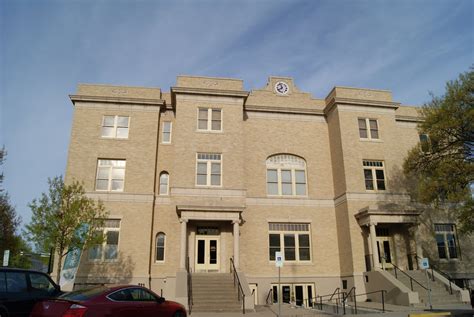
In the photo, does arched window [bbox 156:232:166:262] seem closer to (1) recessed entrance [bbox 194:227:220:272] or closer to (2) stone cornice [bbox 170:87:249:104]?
(1) recessed entrance [bbox 194:227:220:272]

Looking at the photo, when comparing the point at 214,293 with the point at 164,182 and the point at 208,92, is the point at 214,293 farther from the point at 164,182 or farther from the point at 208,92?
the point at 208,92

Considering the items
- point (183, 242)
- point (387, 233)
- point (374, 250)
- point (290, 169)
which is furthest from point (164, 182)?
point (387, 233)

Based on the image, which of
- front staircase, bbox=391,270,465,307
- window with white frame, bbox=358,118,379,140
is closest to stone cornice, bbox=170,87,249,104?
window with white frame, bbox=358,118,379,140

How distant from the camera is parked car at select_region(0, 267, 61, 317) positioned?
34.3ft

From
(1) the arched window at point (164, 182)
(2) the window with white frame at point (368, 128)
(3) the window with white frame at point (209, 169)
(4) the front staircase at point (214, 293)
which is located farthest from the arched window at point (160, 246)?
(2) the window with white frame at point (368, 128)

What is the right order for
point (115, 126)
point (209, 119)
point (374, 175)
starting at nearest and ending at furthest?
point (115, 126), point (209, 119), point (374, 175)

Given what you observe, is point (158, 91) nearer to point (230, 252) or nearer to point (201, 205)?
point (201, 205)

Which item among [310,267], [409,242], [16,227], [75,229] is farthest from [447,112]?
[16,227]

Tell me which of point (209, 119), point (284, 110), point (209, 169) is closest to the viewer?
point (209, 169)

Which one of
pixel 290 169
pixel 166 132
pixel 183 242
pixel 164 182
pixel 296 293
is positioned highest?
pixel 166 132

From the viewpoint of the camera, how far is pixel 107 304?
30.3ft

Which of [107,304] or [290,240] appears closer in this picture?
[107,304]

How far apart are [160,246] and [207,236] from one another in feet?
9.59

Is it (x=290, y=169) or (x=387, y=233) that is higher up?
(x=290, y=169)
